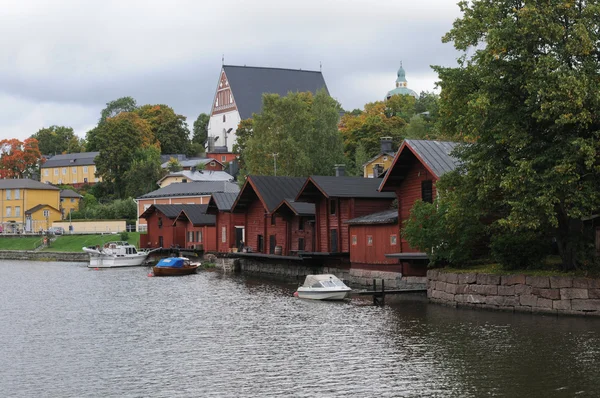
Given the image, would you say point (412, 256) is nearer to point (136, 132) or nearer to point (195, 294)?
point (195, 294)

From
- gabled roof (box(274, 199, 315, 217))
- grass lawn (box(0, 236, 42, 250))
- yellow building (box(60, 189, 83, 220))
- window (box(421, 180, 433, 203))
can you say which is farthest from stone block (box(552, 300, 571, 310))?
yellow building (box(60, 189, 83, 220))

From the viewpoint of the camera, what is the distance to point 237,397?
20922 mm

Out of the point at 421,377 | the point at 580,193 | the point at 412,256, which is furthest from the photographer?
the point at 412,256

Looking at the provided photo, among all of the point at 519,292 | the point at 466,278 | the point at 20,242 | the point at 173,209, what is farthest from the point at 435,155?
the point at 20,242

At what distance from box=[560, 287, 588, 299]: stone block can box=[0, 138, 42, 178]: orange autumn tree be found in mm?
138128

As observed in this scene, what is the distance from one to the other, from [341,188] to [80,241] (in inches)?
2308

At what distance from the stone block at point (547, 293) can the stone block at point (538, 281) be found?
0.57 ft

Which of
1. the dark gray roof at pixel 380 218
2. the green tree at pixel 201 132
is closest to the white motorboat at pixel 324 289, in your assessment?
the dark gray roof at pixel 380 218

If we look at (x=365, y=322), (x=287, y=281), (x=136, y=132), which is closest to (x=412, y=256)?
(x=365, y=322)

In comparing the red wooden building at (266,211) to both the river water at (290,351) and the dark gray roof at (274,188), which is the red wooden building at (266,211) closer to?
the dark gray roof at (274,188)

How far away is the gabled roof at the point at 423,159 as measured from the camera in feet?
140

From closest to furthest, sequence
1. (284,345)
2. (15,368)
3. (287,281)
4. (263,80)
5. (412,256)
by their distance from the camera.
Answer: (15,368) < (284,345) < (412,256) < (287,281) < (263,80)

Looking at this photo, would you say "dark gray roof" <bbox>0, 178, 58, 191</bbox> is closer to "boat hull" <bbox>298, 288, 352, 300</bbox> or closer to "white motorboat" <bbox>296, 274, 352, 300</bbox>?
"white motorboat" <bbox>296, 274, 352, 300</bbox>

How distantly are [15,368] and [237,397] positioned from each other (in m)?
9.06
